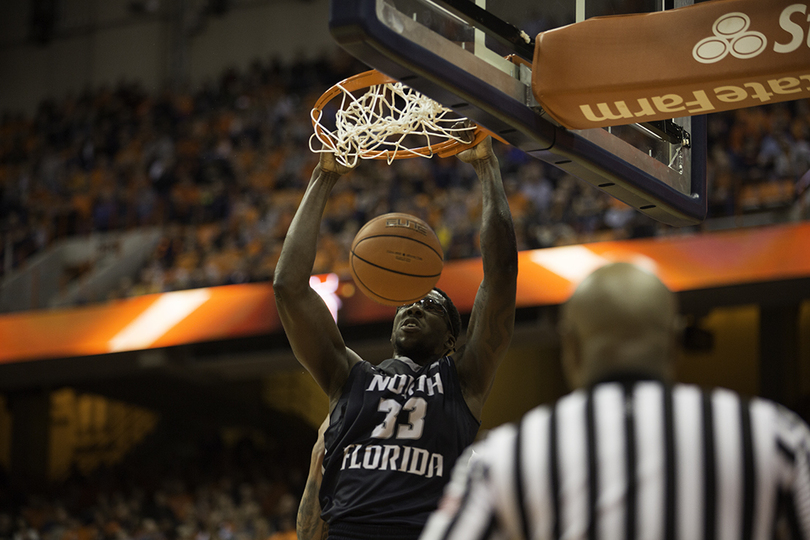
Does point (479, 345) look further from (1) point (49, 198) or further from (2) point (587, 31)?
(1) point (49, 198)

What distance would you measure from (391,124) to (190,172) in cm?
1284

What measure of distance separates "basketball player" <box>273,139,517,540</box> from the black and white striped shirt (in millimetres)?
1367

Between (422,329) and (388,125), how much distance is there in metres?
0.85

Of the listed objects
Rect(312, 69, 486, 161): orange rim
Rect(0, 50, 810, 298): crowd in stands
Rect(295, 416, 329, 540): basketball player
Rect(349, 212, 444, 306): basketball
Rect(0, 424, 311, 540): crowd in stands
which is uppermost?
Rect(0, 50, 810, 298): crowd in stands

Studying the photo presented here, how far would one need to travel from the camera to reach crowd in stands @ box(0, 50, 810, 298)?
1092cm

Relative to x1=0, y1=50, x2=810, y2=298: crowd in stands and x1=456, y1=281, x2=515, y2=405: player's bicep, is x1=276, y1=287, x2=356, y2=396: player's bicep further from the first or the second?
x1=0, y1=50, x2=810, y2=298: crowd in stands

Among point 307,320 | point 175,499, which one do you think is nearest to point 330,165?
point 307,320

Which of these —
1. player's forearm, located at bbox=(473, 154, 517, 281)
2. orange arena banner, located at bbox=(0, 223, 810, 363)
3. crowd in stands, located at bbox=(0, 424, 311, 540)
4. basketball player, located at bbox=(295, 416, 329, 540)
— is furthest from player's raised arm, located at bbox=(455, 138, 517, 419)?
crowd in stands, located at bbox=(0, 424, 311, 540)

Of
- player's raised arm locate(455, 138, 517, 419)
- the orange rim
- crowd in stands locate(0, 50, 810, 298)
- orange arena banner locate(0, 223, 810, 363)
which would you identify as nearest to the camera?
player's raised arm locate(455, 138, 517, 419)

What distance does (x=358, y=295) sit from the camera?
11.2 metres

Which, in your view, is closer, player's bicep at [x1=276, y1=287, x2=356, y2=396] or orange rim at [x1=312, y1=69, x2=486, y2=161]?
player's bicep at [x1=276, y1=287, x2=356, y2=396]

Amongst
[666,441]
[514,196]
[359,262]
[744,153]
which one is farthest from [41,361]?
[666,441]

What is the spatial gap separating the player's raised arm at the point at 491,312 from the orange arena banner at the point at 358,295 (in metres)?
5.82

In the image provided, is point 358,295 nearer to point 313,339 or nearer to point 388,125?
point 388,125
